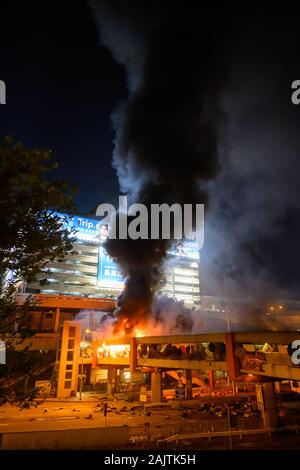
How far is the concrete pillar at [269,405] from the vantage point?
62.6 ft

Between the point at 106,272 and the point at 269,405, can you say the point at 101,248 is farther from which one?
the point at 269,405

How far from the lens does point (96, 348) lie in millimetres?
38000

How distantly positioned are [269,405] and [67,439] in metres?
12.8

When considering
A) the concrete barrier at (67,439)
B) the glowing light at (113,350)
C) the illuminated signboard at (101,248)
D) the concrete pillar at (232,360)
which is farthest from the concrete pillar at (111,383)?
the illuminated signboard at (101,248)

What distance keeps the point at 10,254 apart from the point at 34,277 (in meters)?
0.90

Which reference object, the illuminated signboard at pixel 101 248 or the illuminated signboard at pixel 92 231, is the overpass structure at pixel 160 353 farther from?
the illuminated signboard at pixel 92 231

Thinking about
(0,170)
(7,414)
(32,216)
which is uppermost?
(0,170)

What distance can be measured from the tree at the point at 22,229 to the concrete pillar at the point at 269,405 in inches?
662

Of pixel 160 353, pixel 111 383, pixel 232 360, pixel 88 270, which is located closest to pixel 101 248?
pixel 88 270

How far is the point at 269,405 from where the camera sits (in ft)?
63.8

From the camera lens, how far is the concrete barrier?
560 inches

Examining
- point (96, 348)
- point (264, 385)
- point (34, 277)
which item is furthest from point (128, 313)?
point (34, 277)

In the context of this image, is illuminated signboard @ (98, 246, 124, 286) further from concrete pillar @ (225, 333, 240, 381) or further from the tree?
the tree
